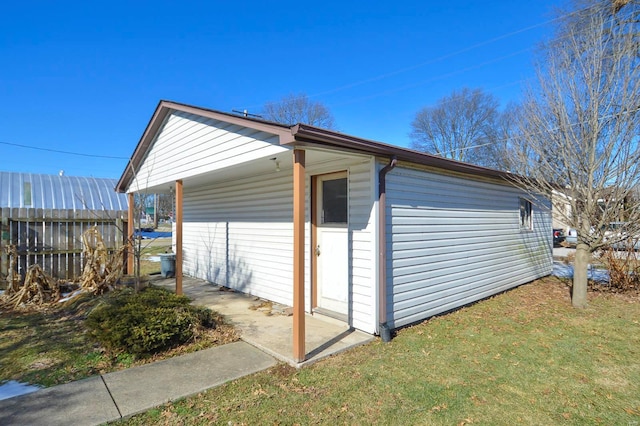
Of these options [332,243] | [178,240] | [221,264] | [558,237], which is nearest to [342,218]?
[332,243]

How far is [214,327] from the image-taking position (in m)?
4.97

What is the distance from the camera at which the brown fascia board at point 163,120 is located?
3867 mm

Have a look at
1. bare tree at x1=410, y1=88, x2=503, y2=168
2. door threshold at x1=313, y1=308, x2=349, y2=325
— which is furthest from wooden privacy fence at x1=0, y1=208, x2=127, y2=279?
bare tree at x1=410, y1=88, x2=503, y2=168

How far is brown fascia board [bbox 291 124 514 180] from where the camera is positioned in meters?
3.69

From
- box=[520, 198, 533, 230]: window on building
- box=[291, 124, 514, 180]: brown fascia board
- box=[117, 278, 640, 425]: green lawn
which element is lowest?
box=[117, 278, 640, 425]: green lawn

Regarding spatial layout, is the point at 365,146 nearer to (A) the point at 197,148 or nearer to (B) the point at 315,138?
(B) the point at 315,138

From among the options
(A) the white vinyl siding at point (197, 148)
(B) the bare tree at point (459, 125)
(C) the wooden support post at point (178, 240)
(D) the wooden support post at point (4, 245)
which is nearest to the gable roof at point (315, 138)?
(A) the white vinyl siding at point (197, 148)

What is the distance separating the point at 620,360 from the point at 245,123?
17.7 ft

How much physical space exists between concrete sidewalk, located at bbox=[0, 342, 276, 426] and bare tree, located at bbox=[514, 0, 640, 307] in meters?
6.35

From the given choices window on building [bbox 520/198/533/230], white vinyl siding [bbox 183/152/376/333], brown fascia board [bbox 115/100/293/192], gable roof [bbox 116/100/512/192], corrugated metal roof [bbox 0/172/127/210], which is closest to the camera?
gable roof [bbox 116/100/512/192]

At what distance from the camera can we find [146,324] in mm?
4109

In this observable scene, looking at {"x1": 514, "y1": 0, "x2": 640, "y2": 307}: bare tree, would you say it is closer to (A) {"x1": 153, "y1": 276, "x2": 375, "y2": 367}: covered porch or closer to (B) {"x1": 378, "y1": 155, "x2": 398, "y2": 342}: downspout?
(B) {"x1": 378, "y1": 155, "x2": 398, "y2": 342}: downspout

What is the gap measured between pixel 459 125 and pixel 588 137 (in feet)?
61.1

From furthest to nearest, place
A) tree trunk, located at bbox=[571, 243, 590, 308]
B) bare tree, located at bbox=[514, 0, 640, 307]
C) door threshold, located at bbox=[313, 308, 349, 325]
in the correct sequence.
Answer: tree trunk, located at bbox=[571, 243, 590, 308], bare tree, located at bbox=[514, 0, 640, 307], door threshold, located at bbox=[313, 308, 349, 325]
